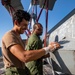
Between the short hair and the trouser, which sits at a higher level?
the short hair

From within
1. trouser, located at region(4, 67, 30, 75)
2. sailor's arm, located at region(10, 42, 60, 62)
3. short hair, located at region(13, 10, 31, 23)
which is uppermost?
short hair, located at region(13, 10, 31, 23)

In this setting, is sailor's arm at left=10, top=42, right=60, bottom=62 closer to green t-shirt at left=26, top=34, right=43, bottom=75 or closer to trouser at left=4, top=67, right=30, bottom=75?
trouser at left=4, top=67, right=30, bottom=75

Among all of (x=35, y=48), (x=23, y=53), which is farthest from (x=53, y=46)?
(x=35, y=48)

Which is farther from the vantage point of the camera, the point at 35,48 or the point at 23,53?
the point at 35,48

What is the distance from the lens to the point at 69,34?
366cm

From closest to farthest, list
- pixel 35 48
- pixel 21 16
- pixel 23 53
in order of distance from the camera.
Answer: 1. pixel 23 53
2. pixel 21 16
3. pixel 35 48

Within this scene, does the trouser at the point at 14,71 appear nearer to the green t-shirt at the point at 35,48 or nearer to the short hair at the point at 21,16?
the short hair at the point at 21,16

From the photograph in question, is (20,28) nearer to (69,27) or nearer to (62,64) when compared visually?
(62,64)

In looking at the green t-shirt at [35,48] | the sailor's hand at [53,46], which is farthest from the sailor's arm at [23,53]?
the green t-shirt at [35,48]

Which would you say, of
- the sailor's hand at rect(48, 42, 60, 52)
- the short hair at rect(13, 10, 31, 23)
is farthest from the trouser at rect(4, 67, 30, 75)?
the short hair at rect(13, 10, 31, 23)

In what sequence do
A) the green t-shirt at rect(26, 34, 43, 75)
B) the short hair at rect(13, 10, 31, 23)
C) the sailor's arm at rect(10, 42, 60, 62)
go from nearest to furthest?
the sailor's arm at rect(10, 42, 60, 62)
the short hair at rect(13, 10, 31, 23)
the green t-shirt at rect(26, 34, 43, 75)

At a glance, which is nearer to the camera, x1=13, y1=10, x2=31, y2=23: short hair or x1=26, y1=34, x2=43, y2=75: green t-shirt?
x1=13, y1=10, x2=31, y2=23: short hair

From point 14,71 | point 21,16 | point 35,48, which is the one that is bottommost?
point 14,71

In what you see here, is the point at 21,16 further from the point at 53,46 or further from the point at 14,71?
the point at 14,71
